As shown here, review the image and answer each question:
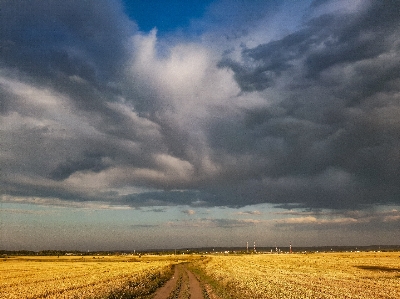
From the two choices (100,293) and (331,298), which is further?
(100,293)

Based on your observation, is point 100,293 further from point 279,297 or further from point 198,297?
point 279,297

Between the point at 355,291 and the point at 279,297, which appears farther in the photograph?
the point at 355,291

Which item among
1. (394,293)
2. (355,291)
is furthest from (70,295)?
(394,293)

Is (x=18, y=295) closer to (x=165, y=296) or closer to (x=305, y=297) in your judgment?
(x=165, y=296)

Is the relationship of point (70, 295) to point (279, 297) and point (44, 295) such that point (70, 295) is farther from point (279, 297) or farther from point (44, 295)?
point (279, 297)

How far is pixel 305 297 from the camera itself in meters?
28.9

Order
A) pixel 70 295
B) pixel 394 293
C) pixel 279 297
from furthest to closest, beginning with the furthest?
Answer: pixel 394 293
pixel 70 295
pixel 279 297

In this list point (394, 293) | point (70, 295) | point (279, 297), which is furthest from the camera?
point (394, 293)

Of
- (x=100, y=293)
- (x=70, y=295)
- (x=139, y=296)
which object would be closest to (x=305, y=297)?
(x=139, y=296)

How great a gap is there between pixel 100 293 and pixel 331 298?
21.9 metres

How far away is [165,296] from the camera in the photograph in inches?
1267

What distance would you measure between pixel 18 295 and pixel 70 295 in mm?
6082

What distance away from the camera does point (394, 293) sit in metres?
33.5

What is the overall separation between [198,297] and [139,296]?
626 cm
